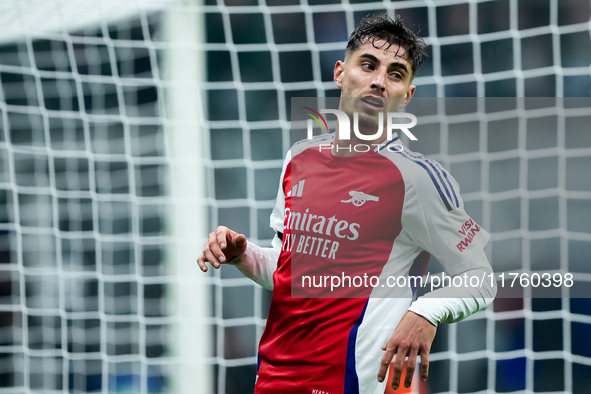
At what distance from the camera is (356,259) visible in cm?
147

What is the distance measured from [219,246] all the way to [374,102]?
48cm

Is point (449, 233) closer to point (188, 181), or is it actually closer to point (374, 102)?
Result: point (374, 102)

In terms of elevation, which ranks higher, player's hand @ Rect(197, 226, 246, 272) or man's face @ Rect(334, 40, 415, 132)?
man's face @ Rect(334, 40, 415, 132)

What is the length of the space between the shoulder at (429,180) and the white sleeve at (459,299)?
13 cm

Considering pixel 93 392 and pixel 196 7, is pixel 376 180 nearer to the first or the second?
pixel 196 7

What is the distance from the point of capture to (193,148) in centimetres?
A: 273

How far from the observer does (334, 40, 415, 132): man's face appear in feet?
5.10

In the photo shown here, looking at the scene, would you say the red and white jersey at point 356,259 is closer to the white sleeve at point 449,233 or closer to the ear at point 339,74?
the white sleeve at point 449,233

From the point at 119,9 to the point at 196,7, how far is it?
1.24 ft

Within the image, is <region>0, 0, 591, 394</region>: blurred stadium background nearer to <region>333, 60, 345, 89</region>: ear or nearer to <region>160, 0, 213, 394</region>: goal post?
<region>160, 0, 213, 394</region>: goal post

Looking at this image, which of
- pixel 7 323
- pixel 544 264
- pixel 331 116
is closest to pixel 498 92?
pixel 544 264

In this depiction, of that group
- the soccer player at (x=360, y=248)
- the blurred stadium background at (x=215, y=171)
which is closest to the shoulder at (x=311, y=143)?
the soccer player at (x=360, y=248)

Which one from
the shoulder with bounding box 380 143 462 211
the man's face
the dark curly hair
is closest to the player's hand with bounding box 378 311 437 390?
the shoulder with bounding box 380 143 462 211

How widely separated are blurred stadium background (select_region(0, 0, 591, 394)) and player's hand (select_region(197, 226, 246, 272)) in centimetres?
112
